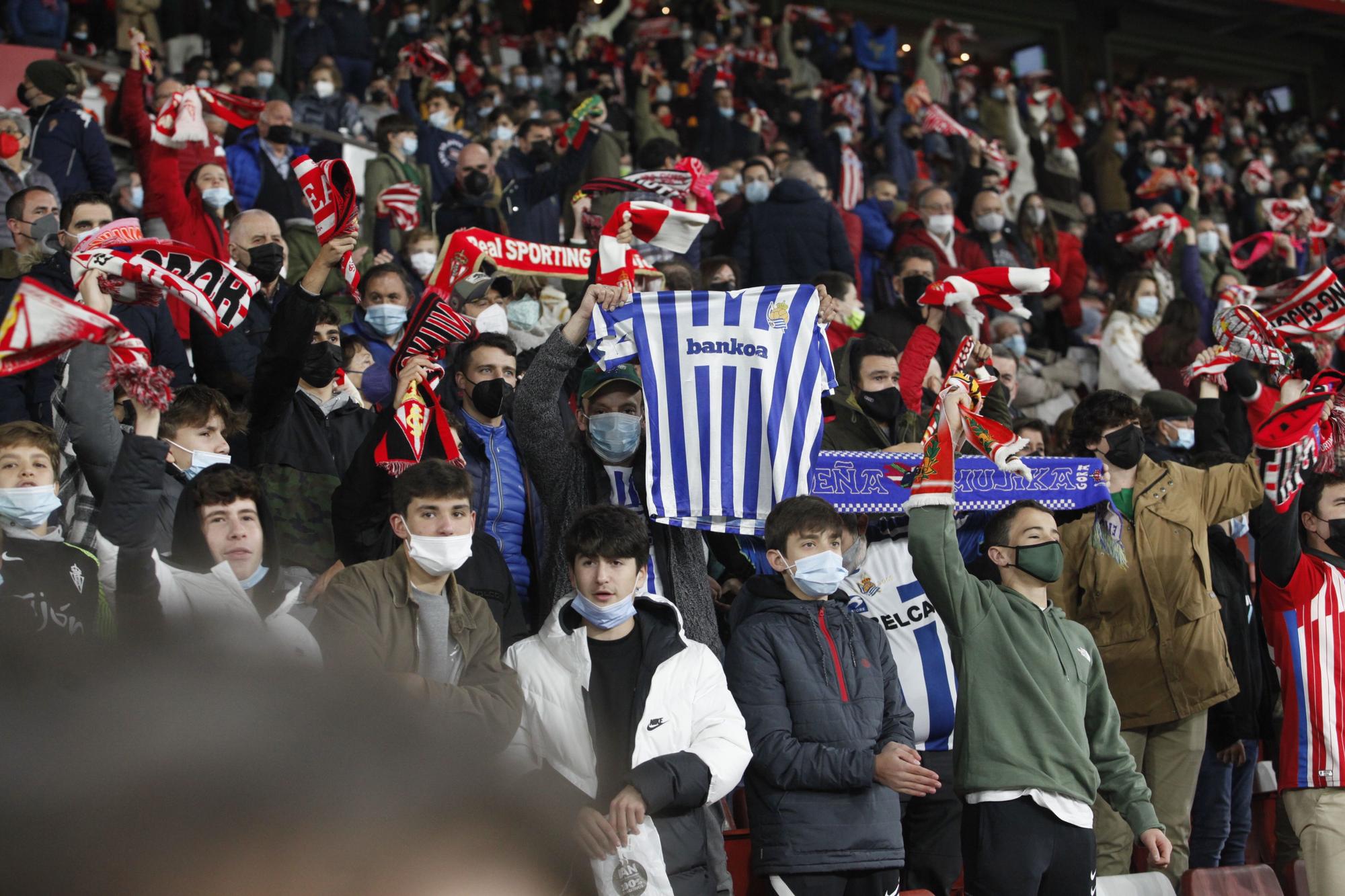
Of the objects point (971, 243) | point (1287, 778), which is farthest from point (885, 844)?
point (971, 243)

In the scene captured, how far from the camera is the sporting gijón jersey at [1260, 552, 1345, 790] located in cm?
547

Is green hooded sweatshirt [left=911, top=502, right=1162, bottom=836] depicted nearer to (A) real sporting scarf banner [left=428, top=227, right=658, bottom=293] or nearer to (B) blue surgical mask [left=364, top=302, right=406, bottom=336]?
(A) real sporting scarf banner [left=428, top=227, right=658, bottom=293]

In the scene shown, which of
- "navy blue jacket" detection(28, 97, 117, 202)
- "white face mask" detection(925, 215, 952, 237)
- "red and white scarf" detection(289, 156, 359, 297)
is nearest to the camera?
"red and white scarf" detection(289, 156, 359, 297)

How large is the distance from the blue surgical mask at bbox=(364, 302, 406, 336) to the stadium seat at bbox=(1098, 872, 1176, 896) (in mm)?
3698

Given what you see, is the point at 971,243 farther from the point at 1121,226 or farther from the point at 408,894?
the point at 408,894

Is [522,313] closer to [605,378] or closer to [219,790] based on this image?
[605,378]

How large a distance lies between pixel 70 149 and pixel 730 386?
17.6ft

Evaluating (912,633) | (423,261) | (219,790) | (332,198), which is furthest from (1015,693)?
(423,261)

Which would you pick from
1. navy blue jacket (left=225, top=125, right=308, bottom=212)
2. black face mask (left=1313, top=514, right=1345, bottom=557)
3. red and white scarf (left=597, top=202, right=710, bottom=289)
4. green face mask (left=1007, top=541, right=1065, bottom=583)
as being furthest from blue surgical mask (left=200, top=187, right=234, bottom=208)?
black face mask (left=1313, top=514, right=1345, bottom=557)

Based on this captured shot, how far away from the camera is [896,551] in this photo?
225 inches

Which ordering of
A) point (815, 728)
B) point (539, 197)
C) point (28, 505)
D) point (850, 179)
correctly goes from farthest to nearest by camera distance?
point (850, 179)
point (539, 197)
point (815, 728)
point (28, 505)

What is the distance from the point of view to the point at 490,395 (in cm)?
559

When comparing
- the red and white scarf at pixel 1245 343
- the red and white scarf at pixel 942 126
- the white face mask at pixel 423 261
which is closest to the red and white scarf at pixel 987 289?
the red and white scarf at pixel 1245 343

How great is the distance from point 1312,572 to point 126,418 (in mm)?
4493
